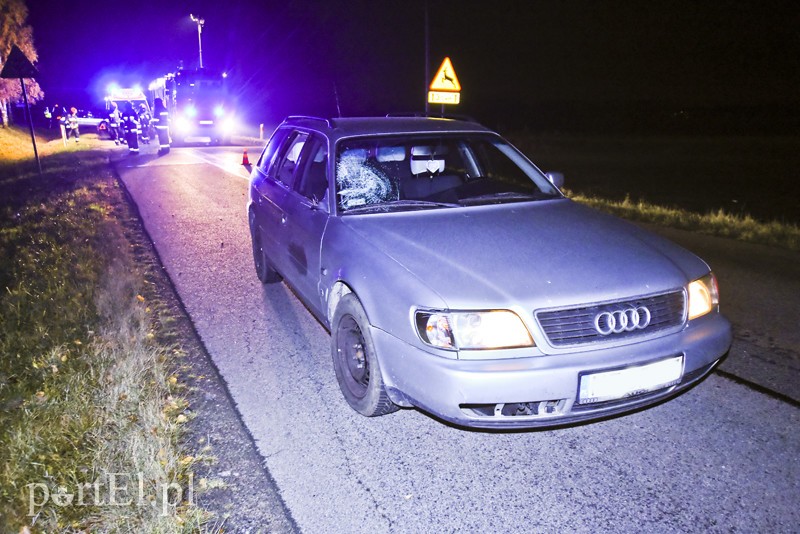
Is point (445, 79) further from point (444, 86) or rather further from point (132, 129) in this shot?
point (132, 129)

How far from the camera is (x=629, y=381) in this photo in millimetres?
3059

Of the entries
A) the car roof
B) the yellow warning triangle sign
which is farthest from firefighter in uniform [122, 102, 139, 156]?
the car roof

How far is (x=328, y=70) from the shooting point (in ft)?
164

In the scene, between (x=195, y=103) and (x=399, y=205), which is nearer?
(x=399, y=205)

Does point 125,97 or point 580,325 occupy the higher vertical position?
point 125,97

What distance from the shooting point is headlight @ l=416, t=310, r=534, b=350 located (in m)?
2.98

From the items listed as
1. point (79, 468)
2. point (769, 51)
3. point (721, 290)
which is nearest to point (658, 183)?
point (721, 290)

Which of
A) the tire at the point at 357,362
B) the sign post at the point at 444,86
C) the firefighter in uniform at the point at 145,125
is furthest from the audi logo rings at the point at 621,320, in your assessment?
the firefighter in uniform at the point at 145,125

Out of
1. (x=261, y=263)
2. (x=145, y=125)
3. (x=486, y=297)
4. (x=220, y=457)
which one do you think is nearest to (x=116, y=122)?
(x=145, y=125)

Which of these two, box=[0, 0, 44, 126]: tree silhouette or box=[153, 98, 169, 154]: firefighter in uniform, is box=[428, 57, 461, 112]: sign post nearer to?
box=[153, 98, 169, 154]: firefighter in uniform

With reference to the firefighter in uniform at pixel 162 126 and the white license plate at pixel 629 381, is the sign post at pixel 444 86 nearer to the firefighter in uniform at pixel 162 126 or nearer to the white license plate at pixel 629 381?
the white license plate at pixel 629 381

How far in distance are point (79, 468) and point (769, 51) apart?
52820 millimetres

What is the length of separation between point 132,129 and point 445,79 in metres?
15.2

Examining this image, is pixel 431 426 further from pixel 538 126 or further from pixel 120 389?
pixel 538 126
